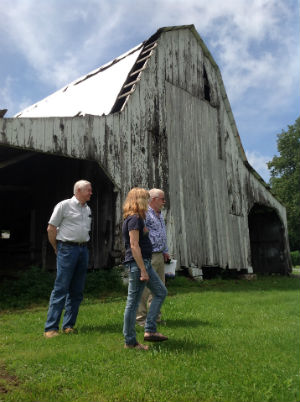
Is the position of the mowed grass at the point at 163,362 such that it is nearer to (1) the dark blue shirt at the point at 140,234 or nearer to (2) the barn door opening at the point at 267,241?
(1) the dark blue shirt at the point at 140,234

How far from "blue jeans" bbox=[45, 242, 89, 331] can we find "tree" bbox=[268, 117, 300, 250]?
127 ft

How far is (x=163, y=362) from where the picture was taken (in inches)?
152

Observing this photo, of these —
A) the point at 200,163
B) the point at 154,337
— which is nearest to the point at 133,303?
the point at 154,337

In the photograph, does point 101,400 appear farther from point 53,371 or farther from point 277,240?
point 277,240

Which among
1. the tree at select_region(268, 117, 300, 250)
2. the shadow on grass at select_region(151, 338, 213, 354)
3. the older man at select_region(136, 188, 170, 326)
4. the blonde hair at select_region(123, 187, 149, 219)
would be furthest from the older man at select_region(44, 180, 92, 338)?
the tree at select_region(268, 117, 300, 250)

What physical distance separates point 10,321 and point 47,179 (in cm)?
851

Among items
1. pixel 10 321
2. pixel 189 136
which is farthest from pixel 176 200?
pixel 10 321

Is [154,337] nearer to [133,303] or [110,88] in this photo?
[133,303]

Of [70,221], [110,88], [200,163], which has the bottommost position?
[70,221]

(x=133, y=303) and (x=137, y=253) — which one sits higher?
(x=137, y=253)

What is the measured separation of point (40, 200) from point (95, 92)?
4.53 m

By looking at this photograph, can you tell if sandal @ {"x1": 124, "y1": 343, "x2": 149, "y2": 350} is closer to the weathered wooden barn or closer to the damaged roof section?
the weathered wooden barn

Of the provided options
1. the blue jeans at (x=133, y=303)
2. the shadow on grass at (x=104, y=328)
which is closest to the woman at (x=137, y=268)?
the blue jeans at (x=133, y=303)

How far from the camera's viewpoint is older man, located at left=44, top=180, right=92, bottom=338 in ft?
17.8
